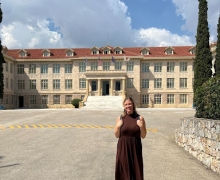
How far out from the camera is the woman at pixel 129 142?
4.63 meters

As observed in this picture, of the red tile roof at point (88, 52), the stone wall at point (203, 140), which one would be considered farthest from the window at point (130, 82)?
the stone wall at point (203, 140)

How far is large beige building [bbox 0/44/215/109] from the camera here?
49.8 metres

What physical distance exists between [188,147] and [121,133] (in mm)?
5674

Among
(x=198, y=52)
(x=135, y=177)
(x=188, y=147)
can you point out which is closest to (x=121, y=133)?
(x=135, y=177)

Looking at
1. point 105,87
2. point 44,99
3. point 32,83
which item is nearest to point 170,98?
point 105,87

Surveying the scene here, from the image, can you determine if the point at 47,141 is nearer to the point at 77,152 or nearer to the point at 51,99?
the point at 77,152

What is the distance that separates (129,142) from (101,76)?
43.9 meters

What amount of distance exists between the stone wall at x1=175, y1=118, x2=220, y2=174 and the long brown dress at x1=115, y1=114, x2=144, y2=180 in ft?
11.0

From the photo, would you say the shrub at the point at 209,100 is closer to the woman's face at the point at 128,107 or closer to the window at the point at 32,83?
the woman's face at the point at 128,107

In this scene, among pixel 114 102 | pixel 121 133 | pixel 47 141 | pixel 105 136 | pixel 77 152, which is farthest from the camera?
pixel 114 102

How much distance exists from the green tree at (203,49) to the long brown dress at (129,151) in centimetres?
2946

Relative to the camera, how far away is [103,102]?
43969 mm

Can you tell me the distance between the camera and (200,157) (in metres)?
8.20

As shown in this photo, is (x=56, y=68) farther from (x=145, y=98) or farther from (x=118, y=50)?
(x=145, y=98)
